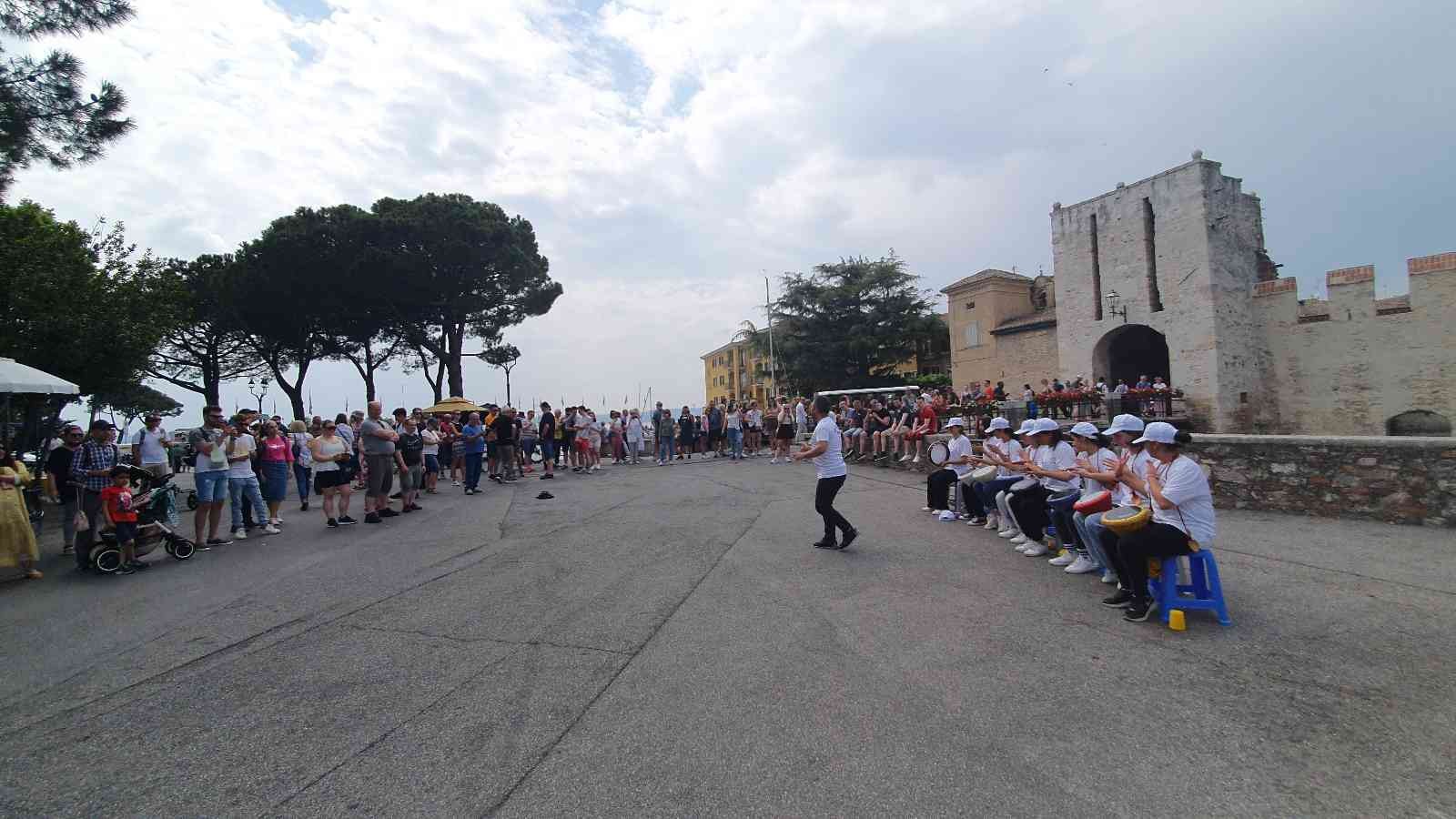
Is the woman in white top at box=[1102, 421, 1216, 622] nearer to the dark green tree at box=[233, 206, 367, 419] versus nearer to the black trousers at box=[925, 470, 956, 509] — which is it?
the black trousers at box=[925, 470, 956, 509]

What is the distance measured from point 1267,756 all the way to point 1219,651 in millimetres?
1458

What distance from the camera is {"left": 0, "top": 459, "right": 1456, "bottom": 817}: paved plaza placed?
9.66ft

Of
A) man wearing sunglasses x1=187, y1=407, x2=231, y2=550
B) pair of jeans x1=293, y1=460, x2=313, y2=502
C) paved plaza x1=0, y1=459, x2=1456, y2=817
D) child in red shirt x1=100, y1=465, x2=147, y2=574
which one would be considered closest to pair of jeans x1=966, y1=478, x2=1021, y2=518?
paved plaza x1=0, y1=459, x2=1456, y2=817

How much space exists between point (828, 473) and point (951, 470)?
275 centimetres

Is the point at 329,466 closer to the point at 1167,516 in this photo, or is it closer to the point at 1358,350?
the point at 1167,516

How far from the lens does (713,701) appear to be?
3.80 metres

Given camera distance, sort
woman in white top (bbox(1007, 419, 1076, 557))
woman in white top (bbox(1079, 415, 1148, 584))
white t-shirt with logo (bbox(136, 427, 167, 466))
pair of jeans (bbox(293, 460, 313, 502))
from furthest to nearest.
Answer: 1. pair of jeans (bbox(293, 460, 313, 502))
2. white t-shirt with logo (bbox(136, 427, 167, 466))
3. woman in white top (bbox(1007, 419, 1076, 557))
4. woman in white top (bbox(1079, 415, 1148, 584))

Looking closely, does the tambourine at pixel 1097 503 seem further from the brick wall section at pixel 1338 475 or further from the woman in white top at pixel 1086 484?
the brick wall section at pixel 1338 475

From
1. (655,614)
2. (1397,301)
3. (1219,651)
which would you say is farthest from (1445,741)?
(1397,301)

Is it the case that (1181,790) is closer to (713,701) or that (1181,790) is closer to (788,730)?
(788,730)

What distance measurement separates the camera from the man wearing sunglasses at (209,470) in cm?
870

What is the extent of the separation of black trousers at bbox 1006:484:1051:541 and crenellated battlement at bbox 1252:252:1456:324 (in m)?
20.4

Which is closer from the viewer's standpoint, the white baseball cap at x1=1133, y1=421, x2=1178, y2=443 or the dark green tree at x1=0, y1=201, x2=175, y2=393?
the white baseball cap at x1=1133, y1=421, x2=1178, y2=443

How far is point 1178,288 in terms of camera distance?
24547mm
